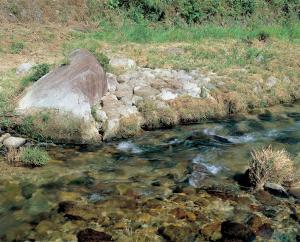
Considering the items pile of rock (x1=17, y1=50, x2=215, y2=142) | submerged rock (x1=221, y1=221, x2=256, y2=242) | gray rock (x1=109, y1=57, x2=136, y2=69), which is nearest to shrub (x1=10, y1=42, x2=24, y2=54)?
gray rock (x1=109, y1=57, x2=136, y2=69)

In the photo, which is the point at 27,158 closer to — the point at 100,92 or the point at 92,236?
the point at 92,236

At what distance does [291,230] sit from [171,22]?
20989 mm

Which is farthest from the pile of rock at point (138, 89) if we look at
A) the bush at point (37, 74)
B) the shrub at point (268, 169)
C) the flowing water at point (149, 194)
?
the shrub at point (268, 169)

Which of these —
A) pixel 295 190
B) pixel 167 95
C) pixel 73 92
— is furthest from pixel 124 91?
pixel 295 190

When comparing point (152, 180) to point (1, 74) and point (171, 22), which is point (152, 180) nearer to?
point (1, 74)

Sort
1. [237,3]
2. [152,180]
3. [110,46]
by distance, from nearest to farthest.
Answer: [152,180] → [110,46] → [237,3]

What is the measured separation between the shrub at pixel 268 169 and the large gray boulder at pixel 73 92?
5.33 m

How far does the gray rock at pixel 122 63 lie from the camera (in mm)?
20256

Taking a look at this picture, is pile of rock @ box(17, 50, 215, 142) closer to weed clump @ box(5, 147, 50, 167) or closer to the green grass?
weed clump @ box(5, 147, 50, 167)

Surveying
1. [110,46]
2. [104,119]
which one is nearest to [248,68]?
[110,46]

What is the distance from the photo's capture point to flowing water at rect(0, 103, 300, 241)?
961cm

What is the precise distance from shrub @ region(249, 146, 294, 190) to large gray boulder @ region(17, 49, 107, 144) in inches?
210

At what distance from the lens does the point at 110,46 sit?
23781 mm

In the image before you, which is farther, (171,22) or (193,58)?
(171,22)
